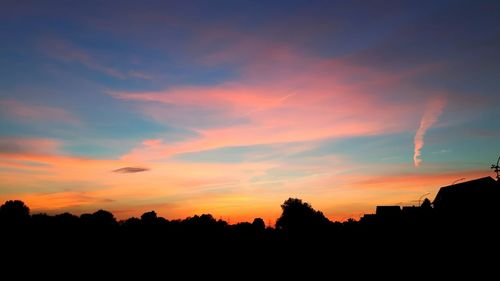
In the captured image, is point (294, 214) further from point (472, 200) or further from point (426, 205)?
point (472, 200)

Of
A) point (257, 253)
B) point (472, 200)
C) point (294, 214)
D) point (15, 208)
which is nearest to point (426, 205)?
point (472, 200)

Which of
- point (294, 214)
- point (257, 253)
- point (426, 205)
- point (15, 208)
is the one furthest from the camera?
point (294, 214)

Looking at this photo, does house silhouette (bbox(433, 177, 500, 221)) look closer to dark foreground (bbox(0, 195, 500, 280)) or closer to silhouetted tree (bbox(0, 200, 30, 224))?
dark foreground (bbox(0, 195, 500, 280))

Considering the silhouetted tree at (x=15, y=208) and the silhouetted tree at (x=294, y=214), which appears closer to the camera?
→ the silhouetted tree at (x=15, y=208)

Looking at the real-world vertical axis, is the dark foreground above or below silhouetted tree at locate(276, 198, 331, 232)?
below

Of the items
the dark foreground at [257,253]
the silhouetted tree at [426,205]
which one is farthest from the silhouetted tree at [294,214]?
the dark foreground at [257,253]

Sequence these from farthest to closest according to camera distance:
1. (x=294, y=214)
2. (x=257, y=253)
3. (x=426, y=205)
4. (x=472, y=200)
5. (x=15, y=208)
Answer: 1. (x=294, y=214)
2. (x=15, y=208)
3. (x=426, y=205)
4. (x=257, y=253)
5. (x=472, y=200)

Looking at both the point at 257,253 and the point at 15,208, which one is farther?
the point at 15,208

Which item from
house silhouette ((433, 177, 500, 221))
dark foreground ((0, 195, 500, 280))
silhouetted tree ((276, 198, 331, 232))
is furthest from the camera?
silhouetted tree ((276, 198, 331, 232))

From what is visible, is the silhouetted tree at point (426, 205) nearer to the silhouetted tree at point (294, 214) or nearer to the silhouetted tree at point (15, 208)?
the silhouetted tree at point (294, 214)

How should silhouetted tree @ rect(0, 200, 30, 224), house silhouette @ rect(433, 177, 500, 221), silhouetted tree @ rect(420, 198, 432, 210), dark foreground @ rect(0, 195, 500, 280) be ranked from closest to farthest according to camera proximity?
dark foreground @ rect(0, 195, 500, 280) < house silhouette @ rect(433, 177, 500, 221) < silhouetted tree @ rect(420, 198, 432, 210) < silhouetted tree @ rect(0, 200, 30, 224)

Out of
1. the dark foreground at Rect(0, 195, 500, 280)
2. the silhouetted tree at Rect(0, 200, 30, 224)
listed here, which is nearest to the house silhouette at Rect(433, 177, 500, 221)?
the dark foreground at Rect(0, 195, 500, 280)

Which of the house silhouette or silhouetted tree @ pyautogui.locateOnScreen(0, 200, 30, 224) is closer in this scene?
the house silhouette

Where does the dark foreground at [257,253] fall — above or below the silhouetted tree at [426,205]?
below
